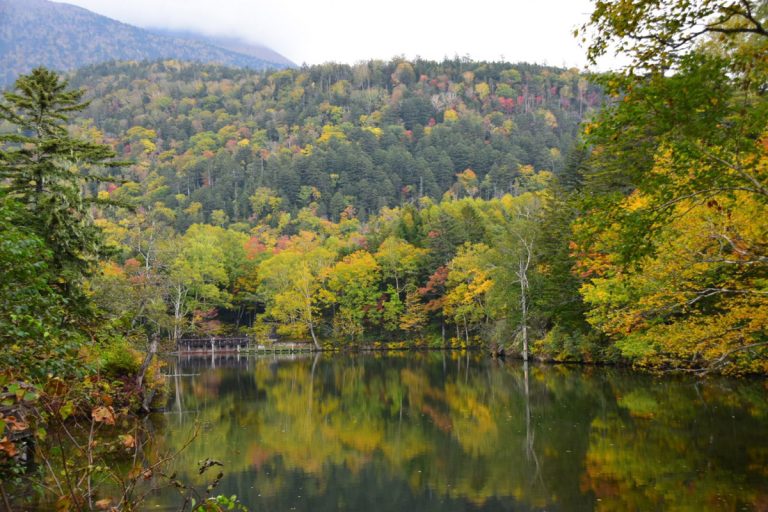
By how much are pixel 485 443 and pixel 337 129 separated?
129963 millimetres

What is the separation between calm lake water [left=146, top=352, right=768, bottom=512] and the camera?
13094 mm

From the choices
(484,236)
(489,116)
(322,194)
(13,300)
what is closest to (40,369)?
(13,300)

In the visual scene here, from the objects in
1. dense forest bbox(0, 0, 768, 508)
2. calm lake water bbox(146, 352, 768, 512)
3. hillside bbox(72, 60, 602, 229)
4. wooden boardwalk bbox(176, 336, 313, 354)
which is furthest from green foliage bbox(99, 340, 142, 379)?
hillside bbox(72, 60, 602, 229)

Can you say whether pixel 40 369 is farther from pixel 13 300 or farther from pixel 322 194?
pixel 322 194

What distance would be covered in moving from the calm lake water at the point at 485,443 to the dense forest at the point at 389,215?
85.3 inches

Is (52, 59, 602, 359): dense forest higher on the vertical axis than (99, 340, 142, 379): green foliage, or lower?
higher

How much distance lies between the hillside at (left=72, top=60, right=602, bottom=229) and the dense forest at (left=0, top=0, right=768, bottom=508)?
0.74m

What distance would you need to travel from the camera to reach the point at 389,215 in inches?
3974

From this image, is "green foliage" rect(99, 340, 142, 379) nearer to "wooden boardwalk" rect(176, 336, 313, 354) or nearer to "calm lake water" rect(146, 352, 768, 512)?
"calm lake water" rect(146, 352, 768, 512)

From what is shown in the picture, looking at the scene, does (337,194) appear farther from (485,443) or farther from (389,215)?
(485,443)

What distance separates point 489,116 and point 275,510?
149879 millimetres

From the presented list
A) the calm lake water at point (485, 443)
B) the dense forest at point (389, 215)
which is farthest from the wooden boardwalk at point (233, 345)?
the calm lake water at point (485, 443)

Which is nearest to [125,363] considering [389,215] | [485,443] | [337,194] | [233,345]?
[485,443]

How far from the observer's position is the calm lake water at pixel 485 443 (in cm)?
1309
